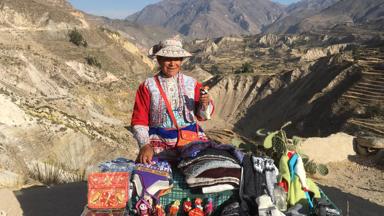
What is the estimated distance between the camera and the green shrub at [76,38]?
5219cm

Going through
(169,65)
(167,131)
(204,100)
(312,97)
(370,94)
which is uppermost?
(312,97)

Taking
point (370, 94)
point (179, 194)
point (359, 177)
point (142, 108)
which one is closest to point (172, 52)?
point (142, 108)

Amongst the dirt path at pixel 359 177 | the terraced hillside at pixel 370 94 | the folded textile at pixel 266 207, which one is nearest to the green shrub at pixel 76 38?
the terraced hillside at pixel 370 94

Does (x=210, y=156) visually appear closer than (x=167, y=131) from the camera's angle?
Yes

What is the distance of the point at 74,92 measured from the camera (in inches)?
1206

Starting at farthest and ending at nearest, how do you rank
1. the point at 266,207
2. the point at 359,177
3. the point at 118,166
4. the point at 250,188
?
the point at 359,177, the point at 118,166, the point at 250,188, the point at 266,207

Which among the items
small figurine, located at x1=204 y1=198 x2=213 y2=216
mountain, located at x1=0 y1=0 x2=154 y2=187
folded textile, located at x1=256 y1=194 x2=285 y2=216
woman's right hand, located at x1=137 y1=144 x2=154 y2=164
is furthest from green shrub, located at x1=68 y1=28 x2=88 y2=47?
folded textile, located at x1=256 y1=194 x2=285 y2=216

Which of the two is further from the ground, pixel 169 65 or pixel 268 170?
pixel 169 65

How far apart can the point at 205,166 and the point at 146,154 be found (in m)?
0.63

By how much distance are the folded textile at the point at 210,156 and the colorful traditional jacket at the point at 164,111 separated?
359 millimetres

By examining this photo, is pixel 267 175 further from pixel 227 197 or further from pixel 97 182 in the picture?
pixel 97 182

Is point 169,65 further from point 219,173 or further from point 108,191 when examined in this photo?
point 108,191

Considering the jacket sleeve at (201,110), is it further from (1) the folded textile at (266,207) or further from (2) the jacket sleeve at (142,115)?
(1) the folded textile at (266,207)

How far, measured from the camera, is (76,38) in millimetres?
52281
